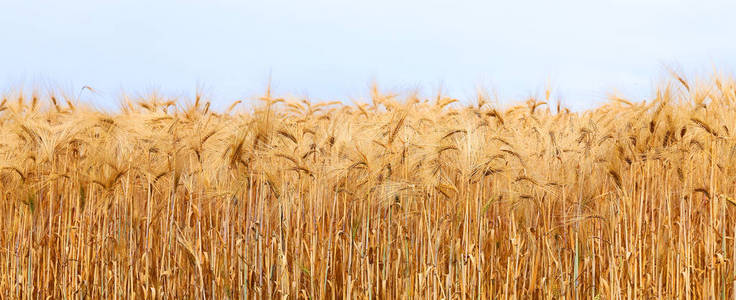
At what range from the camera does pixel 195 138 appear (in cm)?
363

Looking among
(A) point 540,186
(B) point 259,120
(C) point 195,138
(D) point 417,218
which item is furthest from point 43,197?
(A) point 540,186

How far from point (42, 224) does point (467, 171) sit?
2392mm

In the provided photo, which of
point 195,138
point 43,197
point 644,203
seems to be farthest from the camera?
point 43,197

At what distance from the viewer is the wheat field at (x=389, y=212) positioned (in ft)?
10.8

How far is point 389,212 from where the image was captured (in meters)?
3.28

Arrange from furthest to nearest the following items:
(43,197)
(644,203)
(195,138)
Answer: (43,197) → (195,138) → (644,203)

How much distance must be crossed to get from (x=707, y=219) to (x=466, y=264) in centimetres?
138

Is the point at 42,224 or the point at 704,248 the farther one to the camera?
the point at 42,224

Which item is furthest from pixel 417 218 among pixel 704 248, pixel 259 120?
pixel 704 248

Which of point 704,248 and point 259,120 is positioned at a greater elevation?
point 259,120

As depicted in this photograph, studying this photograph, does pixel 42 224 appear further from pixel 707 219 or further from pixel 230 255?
pixel 707 219

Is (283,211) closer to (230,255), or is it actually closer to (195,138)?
(230,255)

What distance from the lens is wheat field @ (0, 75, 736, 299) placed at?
3.28 metres

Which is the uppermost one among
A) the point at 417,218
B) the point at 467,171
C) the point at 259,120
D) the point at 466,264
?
the point at 259,120
